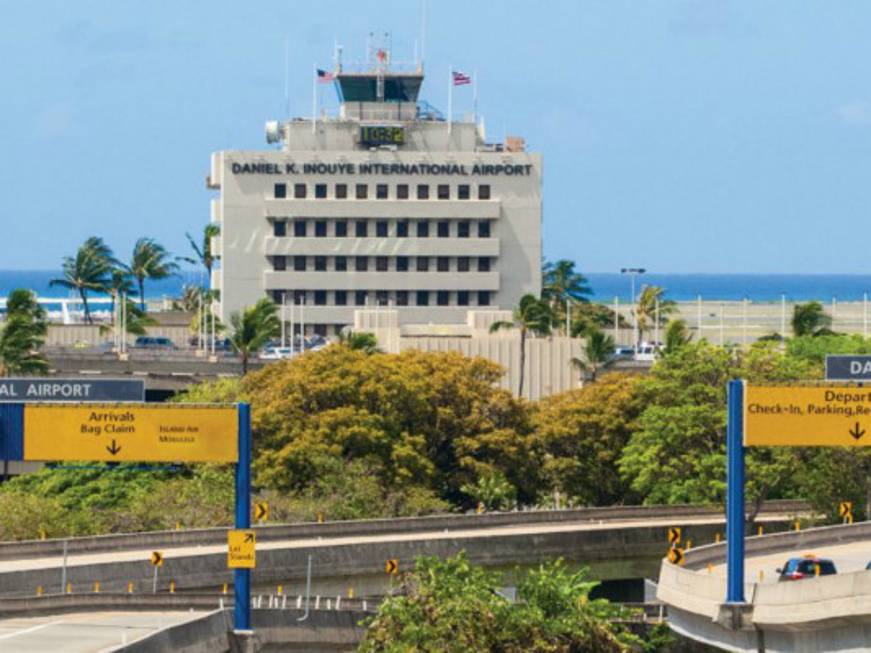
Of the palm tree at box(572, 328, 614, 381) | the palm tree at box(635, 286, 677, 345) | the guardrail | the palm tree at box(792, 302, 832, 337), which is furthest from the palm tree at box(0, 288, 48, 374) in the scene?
the palm tree at box(635, 286, 677, 345)

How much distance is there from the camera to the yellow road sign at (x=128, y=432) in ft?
203

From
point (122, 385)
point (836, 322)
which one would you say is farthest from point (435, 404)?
point (836, 322)

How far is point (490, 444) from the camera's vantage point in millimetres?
→ 99562

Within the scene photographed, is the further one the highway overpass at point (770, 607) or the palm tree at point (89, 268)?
the palm tree at point (89, 268)

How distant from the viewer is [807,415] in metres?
59.2

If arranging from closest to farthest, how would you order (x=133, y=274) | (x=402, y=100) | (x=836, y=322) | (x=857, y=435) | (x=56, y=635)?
(x=56, y=635) < (x=857, y=435) < (x=836, y=322) < (x=402, y=100) < (x=133, y=274)

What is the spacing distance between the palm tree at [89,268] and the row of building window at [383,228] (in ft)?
64.1

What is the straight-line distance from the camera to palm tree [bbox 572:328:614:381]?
13188 centimetres

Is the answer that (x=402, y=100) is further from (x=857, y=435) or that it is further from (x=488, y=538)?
(x=857, y=435)

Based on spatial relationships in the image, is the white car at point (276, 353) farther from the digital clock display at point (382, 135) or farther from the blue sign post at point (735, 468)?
the blue sign post at point (735, 468)

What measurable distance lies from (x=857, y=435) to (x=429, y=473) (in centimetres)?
3789

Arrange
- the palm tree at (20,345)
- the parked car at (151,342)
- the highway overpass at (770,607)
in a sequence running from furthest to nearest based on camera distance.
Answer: the parked car at (151,342), the palm tree at (20,345), the highway overpass at (770,607)

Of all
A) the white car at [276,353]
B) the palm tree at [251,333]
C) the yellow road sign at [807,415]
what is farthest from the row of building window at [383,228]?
the yellow road sign at [807,415]

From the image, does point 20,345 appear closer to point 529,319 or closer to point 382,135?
point 529,319
